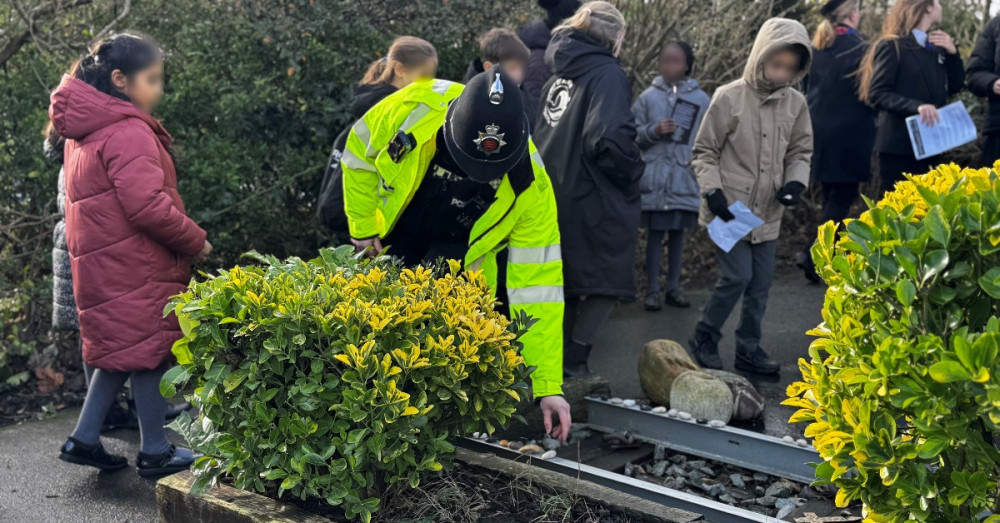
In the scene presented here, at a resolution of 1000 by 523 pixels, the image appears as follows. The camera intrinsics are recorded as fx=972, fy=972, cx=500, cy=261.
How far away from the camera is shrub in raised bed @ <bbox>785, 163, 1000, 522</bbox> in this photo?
2314mm

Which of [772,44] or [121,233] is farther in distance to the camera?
[772,44]

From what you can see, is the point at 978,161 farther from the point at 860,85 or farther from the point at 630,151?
the point at 630,151

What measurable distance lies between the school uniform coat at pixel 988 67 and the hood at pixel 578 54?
335 cm

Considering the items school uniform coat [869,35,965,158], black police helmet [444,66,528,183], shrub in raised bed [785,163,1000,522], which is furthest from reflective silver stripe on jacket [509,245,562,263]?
school uniform coat [869,35,965,158]

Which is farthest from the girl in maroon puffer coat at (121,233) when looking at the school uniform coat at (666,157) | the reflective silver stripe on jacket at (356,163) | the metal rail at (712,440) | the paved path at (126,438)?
the school uniform coat at (666,157)

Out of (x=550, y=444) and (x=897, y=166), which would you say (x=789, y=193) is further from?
(x=550, y=444)

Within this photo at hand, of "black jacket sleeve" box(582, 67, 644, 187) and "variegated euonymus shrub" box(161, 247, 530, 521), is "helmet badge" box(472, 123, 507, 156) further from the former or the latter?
"black jacket sleeve" box(582, 67, 644, 187)

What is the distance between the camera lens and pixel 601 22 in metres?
5.74

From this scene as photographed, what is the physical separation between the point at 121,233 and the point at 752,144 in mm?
3714

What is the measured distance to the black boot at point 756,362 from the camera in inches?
244

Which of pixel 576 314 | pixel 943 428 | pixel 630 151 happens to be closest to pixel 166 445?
pixel 576 314

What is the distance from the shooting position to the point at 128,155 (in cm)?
438

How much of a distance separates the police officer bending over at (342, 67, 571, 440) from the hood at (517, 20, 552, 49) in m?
3.51

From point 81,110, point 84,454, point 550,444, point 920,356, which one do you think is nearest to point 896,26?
point 550,444
